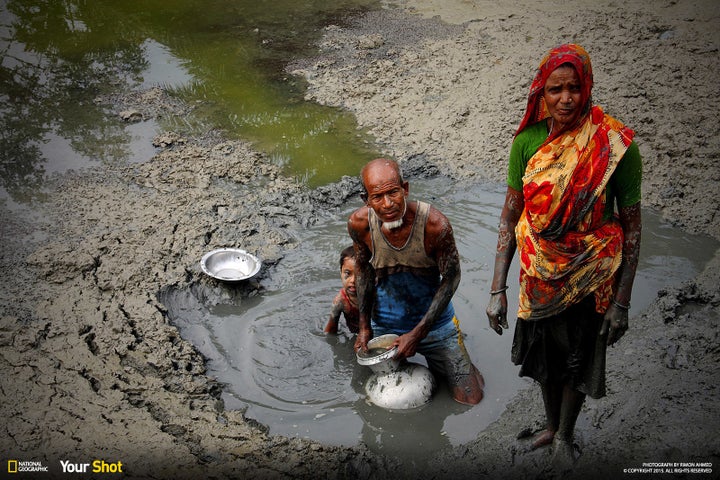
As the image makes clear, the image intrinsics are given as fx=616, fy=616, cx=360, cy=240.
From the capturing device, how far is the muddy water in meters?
3.61

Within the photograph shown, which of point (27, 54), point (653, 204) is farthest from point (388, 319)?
point (27, 54)

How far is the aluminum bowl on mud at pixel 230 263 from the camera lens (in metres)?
4.68

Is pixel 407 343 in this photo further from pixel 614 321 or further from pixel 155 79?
pixel 155 79

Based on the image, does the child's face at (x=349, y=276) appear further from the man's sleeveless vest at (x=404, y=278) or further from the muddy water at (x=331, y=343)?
the muddy water at (x=331, y=343)

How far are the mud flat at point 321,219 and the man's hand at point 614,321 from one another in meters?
0.82

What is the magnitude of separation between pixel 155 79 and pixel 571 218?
6.86 metres

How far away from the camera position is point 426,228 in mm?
3242

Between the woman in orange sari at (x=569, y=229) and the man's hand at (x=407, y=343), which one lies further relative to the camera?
the man's hand at (x=407, y=343)

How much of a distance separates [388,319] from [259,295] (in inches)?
52.8

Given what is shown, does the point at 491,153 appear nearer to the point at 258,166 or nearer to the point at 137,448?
the point at 258,166

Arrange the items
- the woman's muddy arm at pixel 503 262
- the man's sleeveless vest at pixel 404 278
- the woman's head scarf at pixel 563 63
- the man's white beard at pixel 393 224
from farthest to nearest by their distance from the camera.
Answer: the man's sleeveless vest at pixel 404 278, the man's white beard at pixel 393 224, the woman's muddy arm at pixel 503 262, the woman's head scarf at pixel 563 63

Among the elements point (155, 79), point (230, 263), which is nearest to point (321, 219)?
point (230, 263)

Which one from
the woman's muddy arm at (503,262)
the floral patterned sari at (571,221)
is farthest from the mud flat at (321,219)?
the floral patterned sari at (571,221)

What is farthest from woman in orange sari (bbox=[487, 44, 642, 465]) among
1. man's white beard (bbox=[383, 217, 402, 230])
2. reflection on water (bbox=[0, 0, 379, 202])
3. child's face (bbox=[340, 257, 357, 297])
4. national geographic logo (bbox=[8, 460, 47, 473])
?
reflection on water (bbox=[0, 0, 379, 202])
